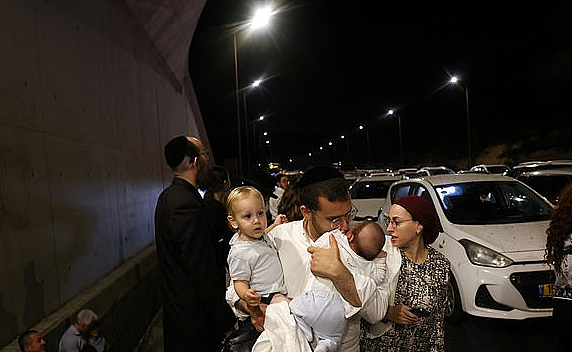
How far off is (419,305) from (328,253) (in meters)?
0.85

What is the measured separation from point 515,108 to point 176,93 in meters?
53.2

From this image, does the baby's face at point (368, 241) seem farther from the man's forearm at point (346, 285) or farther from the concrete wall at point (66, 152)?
the concrete wall at point (66, 152)

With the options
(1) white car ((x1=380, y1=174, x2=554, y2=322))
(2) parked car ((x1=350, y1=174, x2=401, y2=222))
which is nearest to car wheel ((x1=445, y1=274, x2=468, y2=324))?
(1) white car ((x1=380, y1=174, x2=554, y2=322))

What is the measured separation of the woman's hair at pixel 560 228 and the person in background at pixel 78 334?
3274mm

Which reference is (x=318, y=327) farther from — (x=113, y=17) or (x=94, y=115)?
(x=113, y=17)

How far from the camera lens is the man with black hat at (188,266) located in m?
3.36

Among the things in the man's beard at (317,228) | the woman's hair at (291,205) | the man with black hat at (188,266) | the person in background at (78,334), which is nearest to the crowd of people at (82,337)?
the person in background at (78,334)

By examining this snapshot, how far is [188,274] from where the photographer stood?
3.41m

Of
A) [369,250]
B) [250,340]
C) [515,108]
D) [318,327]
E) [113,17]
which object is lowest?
[250,340]

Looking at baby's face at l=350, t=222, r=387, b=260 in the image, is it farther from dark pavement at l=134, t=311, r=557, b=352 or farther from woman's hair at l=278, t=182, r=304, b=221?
dark pavement at l=134, t=311, r=557, b=352

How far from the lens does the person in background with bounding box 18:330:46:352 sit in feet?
10.2

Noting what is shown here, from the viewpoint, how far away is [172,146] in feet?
11.8

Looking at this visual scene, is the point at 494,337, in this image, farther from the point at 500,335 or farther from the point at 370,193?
the point at 370,193

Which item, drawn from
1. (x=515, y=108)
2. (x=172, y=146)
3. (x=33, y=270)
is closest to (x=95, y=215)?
(x=33, y=270)
